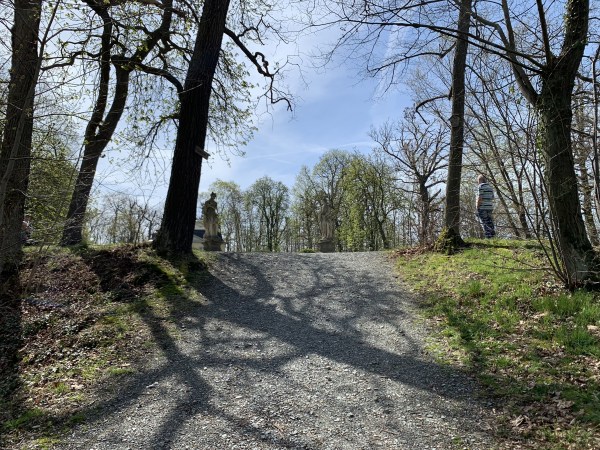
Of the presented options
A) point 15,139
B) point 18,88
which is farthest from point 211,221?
point 15,139

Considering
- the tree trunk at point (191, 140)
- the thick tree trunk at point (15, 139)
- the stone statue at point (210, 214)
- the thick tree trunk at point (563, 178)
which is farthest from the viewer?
the stone statue at point (210, 214)

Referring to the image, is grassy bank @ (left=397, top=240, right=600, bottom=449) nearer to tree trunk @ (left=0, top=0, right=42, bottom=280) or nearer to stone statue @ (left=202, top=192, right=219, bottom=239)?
tree trunk @ (left=0, top=0, right=42, bottom=280)

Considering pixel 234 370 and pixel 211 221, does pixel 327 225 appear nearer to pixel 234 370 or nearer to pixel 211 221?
pixel 211 221

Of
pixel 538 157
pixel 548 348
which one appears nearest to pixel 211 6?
pixel 538 157

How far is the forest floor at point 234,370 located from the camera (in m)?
3.42

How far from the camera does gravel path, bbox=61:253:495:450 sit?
3.36 meters

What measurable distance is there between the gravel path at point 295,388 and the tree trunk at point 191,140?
2.42 m

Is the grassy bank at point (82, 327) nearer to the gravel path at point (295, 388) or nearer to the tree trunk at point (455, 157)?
the gravel path at point (295, 388)

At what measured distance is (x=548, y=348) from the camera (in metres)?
4.45

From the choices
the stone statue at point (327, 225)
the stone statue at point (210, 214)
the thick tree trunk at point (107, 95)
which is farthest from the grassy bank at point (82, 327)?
the stone statue at point (327, 225)

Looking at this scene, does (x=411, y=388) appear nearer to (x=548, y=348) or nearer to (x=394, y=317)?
(x=548, y=348)

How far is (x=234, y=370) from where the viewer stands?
4676 millimetres

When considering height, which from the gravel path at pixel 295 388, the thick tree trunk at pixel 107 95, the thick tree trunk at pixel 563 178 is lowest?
the gravel path at pixel 295 388

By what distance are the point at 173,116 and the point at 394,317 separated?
7.38m
